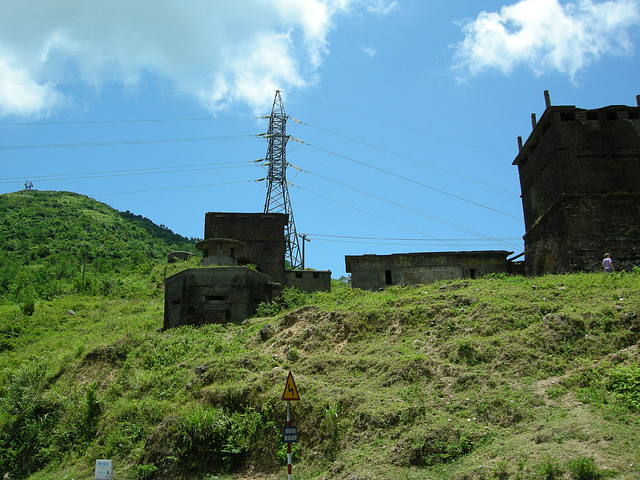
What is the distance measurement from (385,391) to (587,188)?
15.0 meters

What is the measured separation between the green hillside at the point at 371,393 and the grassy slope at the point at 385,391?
0.04m

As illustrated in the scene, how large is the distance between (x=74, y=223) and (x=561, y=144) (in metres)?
72.0

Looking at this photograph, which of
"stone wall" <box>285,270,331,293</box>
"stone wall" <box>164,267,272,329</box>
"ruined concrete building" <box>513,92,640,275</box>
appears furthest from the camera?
"stone wall" <box>285,270,331,293</box>

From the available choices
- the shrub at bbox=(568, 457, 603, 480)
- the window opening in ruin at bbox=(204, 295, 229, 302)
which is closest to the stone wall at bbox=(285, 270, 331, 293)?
the window opening in ruin at bbox=(204, 295, 229, 302)

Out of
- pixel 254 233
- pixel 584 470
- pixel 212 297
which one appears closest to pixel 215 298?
pixel 212 297

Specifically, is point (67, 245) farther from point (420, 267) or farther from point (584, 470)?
point (584, 470)

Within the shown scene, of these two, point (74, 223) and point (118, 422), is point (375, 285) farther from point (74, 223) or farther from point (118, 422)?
point (74, 223)

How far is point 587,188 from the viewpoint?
2366cm

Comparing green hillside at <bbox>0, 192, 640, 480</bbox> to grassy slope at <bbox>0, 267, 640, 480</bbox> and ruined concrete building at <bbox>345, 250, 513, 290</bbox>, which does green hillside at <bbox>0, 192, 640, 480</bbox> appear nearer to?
grassy slope at <bbox>0, 267, 640, 480</bbox>

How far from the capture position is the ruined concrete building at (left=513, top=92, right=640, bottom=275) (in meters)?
22.9

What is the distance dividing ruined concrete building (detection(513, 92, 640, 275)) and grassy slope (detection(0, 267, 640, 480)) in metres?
4.93

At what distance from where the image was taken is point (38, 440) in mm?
16641

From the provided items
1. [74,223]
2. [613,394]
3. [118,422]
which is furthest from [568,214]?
[74,223]

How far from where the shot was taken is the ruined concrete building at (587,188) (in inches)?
900
